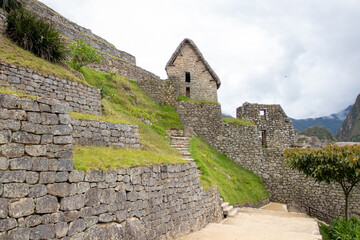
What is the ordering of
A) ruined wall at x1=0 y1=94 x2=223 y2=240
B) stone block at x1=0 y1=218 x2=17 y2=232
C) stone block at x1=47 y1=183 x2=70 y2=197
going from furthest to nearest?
1. stone block at x1=47 y1=183 x2=70 y2=197
2. ruined wall at x1=0 y1=94 x2=223 y2=240
3. stone block at x1=0 y1=218 x2=17 y2=232

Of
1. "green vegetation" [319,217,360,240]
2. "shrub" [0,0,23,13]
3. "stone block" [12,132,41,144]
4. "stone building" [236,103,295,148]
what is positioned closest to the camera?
"stone block" [12,132,41,144]

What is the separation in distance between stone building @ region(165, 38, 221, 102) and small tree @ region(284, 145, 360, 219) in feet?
33.1

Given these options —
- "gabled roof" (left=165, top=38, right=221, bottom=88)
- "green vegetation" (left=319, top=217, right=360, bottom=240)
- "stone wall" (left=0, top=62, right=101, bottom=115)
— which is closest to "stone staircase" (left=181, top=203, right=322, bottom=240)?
"green vegetation" (left=319, top=217, right=360, bottom=240)

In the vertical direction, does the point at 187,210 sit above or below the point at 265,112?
below

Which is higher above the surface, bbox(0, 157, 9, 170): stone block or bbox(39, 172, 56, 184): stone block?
bbox(0, 157, 9, 170): stone block

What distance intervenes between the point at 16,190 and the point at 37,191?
1.12ft

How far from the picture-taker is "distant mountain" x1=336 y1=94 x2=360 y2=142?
64.8 metres

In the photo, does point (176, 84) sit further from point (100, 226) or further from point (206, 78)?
point (100, 226)

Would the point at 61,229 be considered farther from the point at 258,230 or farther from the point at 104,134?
the point at 258,230

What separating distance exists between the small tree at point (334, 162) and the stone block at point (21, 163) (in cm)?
1230

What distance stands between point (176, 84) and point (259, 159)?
29.0 feet

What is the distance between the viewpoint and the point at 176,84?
67.4 ft

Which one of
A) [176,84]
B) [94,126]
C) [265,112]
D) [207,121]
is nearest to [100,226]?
[94,126]

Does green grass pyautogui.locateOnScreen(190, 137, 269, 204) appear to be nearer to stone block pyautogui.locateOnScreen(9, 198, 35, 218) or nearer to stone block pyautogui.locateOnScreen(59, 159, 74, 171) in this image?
stone block pyautogui.locateOnScreen(59, 159, 74, 171)
